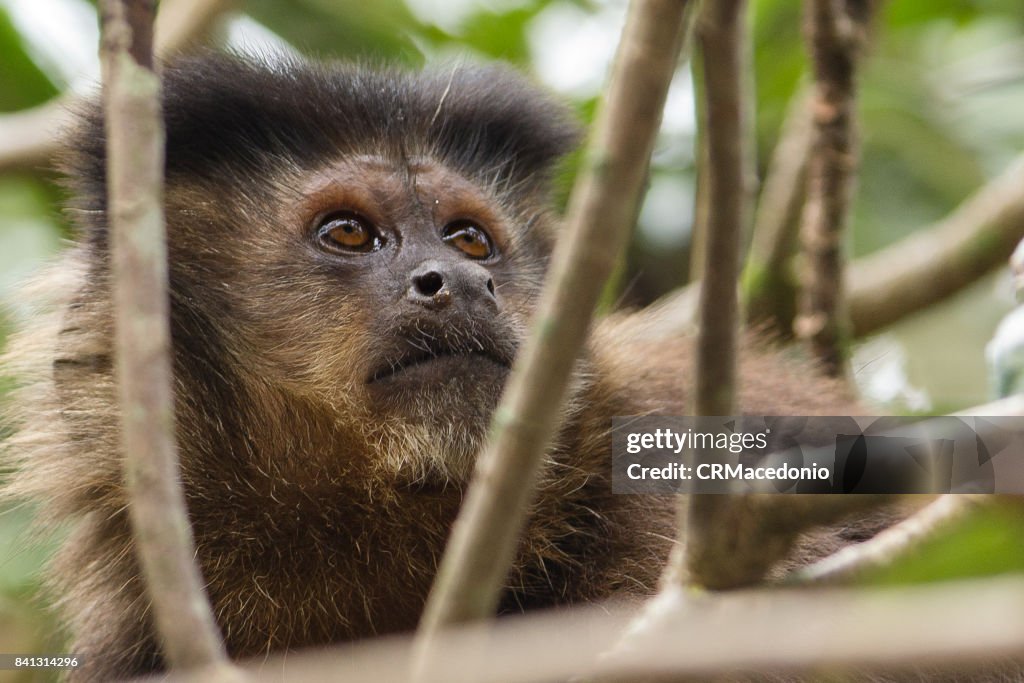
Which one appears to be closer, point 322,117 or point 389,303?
point 389,303

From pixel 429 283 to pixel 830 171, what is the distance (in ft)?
7.21

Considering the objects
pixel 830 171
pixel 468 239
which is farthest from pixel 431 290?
pixel 830 171

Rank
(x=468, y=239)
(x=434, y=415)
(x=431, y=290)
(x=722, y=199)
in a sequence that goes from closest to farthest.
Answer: (x=722, y=199) → (x=434, y=415) → (x=431, y=290) → (x=468, y=239)

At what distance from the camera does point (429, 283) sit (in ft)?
14.6

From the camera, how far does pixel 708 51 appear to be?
7.55 feet

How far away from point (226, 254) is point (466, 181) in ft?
3.52

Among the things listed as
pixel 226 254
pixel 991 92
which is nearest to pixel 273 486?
pixel 226 254

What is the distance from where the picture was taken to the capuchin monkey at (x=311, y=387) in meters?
4.45

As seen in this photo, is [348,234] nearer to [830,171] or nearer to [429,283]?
[429,283]

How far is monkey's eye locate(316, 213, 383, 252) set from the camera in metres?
4.82

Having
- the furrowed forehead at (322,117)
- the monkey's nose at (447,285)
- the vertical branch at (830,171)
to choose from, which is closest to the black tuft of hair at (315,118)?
the furrowed forehead at (322,117)

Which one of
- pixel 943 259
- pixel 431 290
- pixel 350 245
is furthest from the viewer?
pixel 943 259

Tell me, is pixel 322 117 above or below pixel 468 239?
above

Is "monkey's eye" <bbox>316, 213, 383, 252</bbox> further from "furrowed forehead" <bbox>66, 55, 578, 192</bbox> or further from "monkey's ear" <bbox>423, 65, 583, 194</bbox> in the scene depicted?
"monkey's ear" <bbox>423, 65, 583, 194</bbox>
